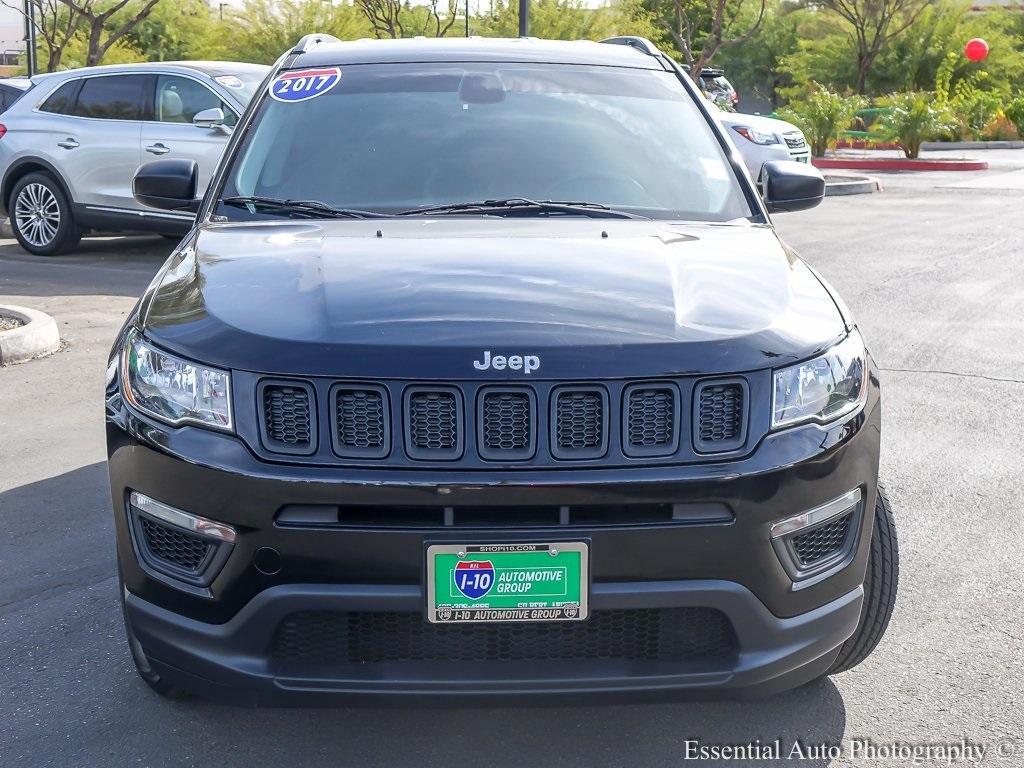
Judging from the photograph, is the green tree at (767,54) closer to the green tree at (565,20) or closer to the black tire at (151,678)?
the green tree at (565,20)

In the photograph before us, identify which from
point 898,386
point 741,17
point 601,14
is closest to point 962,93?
point 601,14

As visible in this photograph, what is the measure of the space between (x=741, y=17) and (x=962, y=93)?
23.3 metres

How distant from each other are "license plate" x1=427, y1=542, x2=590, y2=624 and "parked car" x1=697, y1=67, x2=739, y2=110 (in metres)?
24.7

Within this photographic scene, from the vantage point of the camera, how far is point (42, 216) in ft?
39.5

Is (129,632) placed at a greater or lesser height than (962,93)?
greater

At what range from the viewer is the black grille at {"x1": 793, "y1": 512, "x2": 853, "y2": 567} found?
9.01 feet

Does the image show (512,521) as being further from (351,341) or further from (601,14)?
(601,14)

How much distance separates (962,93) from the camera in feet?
127

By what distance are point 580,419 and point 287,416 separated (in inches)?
23.9

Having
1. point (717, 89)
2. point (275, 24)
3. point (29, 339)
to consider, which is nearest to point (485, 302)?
point (29, 339)

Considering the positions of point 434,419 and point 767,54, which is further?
point 767,54

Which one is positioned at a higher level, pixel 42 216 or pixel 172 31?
pixel 42 216

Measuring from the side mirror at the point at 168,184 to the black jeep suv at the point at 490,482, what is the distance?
149 centimetres

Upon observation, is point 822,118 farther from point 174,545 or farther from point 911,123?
point 174,545
